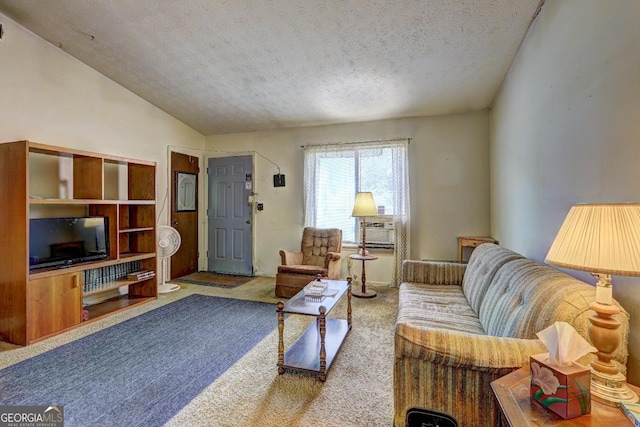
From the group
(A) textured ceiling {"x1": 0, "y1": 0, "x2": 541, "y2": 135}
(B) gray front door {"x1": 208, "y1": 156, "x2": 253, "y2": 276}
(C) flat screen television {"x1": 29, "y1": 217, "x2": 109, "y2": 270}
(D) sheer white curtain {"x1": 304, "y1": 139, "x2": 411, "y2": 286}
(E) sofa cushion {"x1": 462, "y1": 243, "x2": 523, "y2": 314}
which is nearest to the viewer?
(E) sofa cushion {"x1": 462, "y1": 243, "x2": 523, "y2": 314}

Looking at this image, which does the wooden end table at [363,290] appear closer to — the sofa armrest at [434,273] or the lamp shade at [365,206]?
the lamp shade at [365,206]

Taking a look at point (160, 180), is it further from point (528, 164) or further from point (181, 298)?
point (528, 164)

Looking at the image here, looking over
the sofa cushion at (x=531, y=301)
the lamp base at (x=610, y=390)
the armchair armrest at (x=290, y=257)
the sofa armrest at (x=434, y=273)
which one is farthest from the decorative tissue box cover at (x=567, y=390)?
the armchair armrest at (x=290, y=257)

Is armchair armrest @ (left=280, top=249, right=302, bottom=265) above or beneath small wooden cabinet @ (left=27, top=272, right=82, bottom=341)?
above

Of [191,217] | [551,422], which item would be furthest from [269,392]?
[191,217]

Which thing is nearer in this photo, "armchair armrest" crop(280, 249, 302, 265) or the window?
"armchair armrest" crop(280, 249, 302, 265)

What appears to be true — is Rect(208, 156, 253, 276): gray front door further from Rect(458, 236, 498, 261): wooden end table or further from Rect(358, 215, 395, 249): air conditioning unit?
Rect(458, 236, 498, 261): wooden end table

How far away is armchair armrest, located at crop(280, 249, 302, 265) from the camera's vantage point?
398 cm

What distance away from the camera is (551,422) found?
0.86 metres

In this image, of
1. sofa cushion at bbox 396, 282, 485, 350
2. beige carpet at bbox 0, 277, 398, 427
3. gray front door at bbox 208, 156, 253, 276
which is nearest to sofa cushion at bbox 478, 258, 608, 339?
sofa cushion at bbox 396, 282, 485, 350

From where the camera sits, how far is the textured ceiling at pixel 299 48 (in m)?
2.39

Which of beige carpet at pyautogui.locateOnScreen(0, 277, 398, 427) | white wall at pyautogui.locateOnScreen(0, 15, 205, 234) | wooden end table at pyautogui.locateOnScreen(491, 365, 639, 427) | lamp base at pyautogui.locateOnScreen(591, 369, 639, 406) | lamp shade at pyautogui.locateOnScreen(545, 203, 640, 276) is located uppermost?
white wall at pyautogui.locateOnScreen(0, 15, 205, 234)

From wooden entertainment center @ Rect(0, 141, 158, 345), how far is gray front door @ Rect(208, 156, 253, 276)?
1.49 metres

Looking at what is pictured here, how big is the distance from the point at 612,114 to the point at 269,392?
7.63 feet
